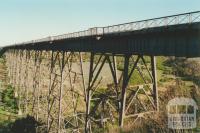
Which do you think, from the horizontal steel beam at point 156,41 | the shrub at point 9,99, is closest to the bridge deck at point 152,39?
the horizontal steel beam at point 156,41

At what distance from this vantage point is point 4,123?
117 ft

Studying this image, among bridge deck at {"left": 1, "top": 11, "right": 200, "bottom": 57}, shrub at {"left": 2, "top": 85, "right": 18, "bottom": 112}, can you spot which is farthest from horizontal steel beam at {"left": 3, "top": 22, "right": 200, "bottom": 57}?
shrub at {"left": 2, "top": 85, "right": 18, "bottom": 112}

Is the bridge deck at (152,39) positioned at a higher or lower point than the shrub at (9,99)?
higher

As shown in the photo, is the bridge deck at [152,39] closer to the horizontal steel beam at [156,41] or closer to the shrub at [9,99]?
the horizontal steel beam at [156,41]

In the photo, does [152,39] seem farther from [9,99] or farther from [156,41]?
[9,99]

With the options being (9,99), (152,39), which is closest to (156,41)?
(152,39)

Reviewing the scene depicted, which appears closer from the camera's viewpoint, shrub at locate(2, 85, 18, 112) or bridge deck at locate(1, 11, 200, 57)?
bridge deck at locate(1, 11, 200, 57)

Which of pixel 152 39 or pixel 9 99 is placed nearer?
pixel 152 39

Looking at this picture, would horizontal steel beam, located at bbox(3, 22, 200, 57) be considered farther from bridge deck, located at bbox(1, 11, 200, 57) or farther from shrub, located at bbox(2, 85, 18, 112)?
shrub, located at bbox(2, 85, 18, 112)

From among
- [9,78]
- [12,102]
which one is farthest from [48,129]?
[9,78]

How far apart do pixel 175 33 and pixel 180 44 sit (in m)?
0.44

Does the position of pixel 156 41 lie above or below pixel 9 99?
above

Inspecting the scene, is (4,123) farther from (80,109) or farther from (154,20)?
(154,20)

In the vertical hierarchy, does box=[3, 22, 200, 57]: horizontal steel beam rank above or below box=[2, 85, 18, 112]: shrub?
above
